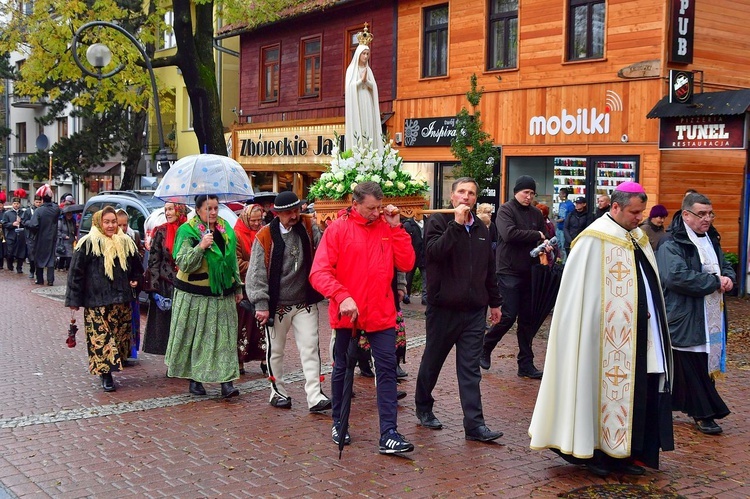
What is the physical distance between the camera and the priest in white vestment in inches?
237

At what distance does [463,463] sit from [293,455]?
1.23m

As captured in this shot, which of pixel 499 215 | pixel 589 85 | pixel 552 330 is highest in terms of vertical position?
pixel 589 85

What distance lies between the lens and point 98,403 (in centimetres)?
840

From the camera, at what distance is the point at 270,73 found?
28500 millimetres

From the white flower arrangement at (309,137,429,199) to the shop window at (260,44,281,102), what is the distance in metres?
19.7

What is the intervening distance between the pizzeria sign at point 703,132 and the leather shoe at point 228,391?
32.5ft

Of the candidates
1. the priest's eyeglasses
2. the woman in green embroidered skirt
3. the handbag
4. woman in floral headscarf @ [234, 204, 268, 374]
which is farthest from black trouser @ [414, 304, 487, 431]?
the handbag

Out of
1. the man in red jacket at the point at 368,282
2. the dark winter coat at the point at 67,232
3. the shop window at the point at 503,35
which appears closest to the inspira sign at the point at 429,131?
the shop window at the point at 503,35

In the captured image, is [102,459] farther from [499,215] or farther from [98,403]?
[499,215]

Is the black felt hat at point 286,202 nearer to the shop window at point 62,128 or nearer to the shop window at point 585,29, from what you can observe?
the shop window at point 585,29

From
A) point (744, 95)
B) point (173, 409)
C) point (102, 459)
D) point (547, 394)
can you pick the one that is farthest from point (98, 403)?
point (744, 95)

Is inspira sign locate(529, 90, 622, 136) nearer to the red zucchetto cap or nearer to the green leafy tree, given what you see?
the green leafy tree

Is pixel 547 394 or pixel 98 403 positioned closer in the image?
pixel 547 394

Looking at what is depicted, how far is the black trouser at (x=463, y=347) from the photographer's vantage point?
6980 millimetres
